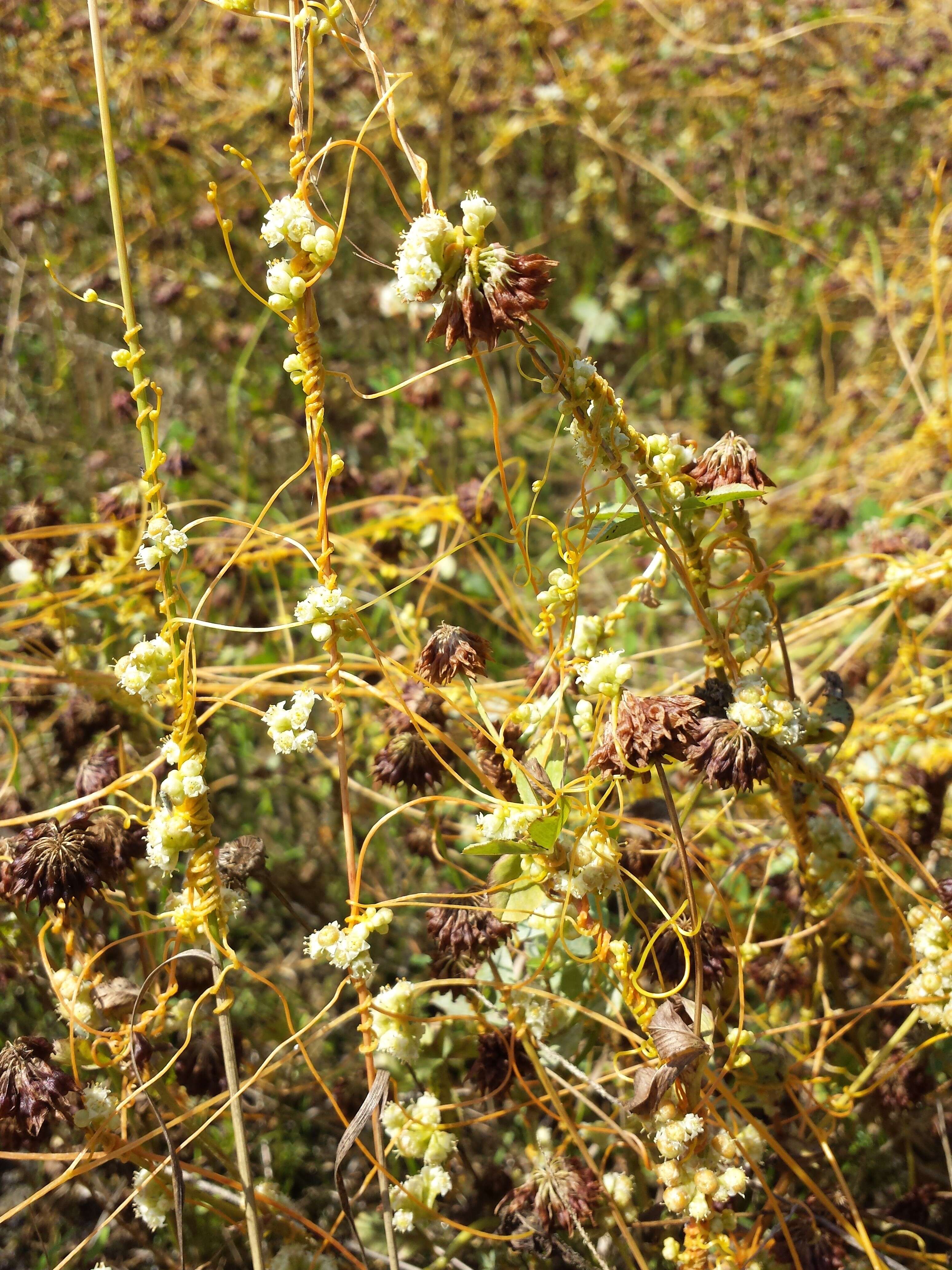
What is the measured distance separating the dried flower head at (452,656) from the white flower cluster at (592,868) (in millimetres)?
211

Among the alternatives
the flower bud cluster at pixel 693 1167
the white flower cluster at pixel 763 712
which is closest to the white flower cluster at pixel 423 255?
the white flower cluster at pixel 763 712

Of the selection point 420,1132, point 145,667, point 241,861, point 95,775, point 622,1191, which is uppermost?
point 145,667

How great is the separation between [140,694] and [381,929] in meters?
0.34

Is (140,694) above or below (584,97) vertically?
below

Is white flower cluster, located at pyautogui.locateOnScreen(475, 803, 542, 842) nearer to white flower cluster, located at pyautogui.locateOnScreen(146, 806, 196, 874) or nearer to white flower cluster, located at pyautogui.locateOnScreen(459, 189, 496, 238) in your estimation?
white flower cluster, located at pyautogui.locateOnScreen(146, 806, 196, 874)

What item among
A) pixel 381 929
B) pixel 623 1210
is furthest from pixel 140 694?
pixel 623 1210

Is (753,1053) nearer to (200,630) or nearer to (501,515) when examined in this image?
(200,630)

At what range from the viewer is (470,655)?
3.37ft

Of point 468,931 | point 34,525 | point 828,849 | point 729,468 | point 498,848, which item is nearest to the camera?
point 498,848

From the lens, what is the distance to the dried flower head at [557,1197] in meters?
1.05

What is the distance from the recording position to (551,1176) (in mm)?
1080

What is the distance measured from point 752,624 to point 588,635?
7.6 inches

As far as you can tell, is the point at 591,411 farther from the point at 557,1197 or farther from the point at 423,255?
the point at 557,1197

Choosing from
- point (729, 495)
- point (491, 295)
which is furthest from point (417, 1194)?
point (491, 295)
